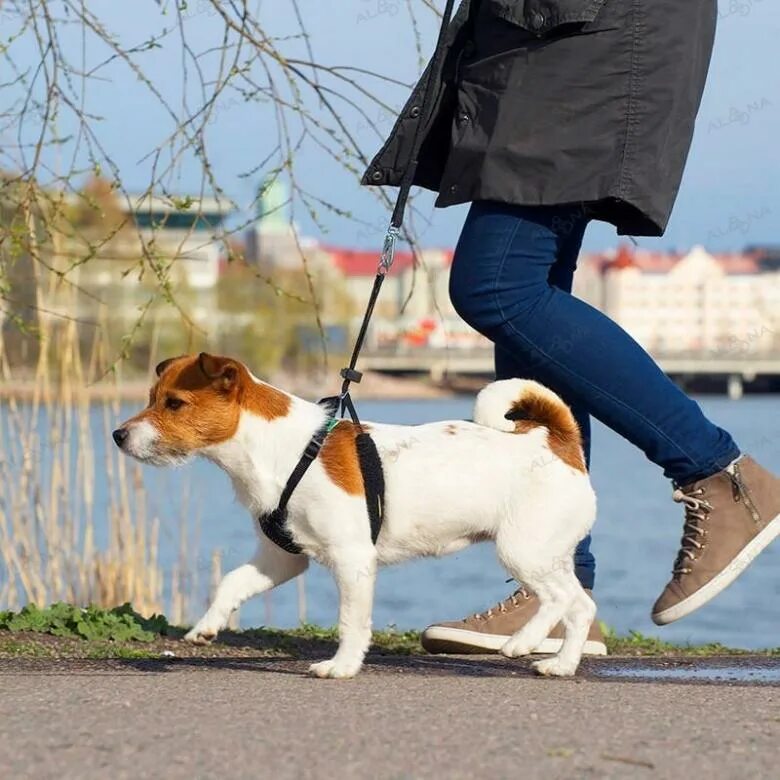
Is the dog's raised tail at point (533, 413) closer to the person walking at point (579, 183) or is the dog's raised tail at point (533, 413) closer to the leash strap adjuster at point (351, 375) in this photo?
the person walking at point (579, 183)

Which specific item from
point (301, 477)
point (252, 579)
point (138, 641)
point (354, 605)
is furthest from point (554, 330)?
point (138, 641)

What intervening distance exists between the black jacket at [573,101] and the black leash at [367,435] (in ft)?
0.36

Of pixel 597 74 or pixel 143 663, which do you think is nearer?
pixel 597 74

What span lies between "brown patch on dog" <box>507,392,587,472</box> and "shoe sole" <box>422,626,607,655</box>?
Result: 0.73 metres

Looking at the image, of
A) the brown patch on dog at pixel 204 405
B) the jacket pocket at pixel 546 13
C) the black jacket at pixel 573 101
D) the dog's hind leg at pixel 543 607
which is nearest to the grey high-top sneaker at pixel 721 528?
the dog's hind leg at pixel 543 607

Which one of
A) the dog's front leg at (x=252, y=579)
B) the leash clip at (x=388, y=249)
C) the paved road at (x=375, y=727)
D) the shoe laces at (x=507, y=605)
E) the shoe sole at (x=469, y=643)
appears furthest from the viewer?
the shoe laces at (x=507, y=605)

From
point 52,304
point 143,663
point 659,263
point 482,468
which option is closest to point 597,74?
point 482,468

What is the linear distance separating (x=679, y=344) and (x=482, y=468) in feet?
303

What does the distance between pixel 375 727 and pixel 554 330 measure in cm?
141

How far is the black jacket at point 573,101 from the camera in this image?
3.69 m

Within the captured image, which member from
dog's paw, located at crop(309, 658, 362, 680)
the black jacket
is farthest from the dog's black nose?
the black jacket

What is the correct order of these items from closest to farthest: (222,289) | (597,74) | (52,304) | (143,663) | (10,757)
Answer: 1. (10,757)
2. (597,74)
3. (143,663)
4. (52,304)
5. (222,289)

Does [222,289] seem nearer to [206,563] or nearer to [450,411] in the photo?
[450,411]

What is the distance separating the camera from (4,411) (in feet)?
23.2
